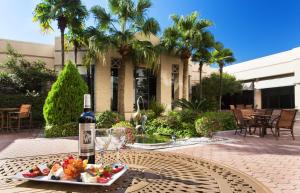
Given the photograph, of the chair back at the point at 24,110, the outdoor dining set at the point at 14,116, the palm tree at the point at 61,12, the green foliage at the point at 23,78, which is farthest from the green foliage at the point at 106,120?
the green foliage at the point at 23,78

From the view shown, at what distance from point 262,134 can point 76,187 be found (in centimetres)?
969

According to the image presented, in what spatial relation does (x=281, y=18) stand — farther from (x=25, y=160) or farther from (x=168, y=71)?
(x=25, y=160)

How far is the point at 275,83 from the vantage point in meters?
28.7

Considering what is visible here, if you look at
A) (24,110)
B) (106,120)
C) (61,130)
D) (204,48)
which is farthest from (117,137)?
(204,48)

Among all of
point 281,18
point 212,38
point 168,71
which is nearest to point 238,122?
point 168,71

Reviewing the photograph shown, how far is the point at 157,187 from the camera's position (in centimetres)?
157

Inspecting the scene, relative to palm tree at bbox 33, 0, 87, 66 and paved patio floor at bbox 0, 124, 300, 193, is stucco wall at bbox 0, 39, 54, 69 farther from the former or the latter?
paved patio floor at bbox 0, 124, 300, 193

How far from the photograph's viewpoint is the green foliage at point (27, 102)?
1275cm

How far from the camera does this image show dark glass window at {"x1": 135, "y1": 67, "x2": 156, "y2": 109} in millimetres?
17312

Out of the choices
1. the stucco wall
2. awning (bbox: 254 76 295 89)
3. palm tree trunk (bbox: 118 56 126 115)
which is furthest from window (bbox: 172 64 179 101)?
awning (bbox: 254 76 295 89)

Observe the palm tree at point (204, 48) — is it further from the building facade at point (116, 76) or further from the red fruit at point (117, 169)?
the red fruit at point (117, 169)

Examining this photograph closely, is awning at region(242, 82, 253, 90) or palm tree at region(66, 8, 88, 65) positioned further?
awning at region(242, 82, 253, 90)

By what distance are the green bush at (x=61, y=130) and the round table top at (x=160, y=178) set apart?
7764mm

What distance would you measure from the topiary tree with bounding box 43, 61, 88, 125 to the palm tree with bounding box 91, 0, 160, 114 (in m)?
3.75
